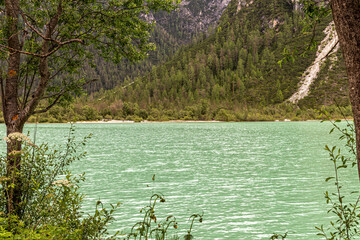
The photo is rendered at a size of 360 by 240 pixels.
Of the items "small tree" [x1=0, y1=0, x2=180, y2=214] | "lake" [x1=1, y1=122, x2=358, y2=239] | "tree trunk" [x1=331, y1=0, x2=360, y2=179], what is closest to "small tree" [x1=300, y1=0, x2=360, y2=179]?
"tree trunk" [x1=331, y1=0, x2=360, y2=179]

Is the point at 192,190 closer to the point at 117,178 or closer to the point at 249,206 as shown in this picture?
the point at 249,206

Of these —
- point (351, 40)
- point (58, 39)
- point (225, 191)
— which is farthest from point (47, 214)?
point (225, 191)

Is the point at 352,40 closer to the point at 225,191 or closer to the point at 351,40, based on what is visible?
the point at 351,40

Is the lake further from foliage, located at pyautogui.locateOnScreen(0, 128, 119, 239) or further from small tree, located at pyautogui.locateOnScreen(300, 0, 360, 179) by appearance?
small tree, located at pyautogui.locateOnScreen(300, 0, 360, 179)

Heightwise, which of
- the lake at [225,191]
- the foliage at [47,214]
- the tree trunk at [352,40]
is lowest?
the lake at [225,191]

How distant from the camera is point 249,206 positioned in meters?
17.2

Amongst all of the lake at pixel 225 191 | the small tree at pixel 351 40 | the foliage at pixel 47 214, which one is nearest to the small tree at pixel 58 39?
the foliage at pixel 47 214

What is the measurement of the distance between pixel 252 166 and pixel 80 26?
88.1 ft

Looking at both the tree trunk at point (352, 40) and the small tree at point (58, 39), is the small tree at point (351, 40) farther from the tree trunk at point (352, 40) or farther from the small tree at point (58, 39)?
the small tree at point (58, 39)

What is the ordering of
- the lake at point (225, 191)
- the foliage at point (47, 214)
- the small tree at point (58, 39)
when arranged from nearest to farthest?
the foliage at point (47, 214), the small tree at point (58, 39), the lake at point (225, 191)

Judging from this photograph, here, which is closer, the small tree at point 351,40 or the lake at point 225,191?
the small tree at point 351,40

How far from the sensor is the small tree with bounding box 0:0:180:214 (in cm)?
875

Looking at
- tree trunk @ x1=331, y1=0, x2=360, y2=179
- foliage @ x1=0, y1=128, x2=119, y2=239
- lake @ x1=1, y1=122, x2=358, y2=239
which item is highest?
tree trunk @ x1=331, y1=0, x2=360, y2=179

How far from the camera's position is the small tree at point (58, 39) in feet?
28.7
